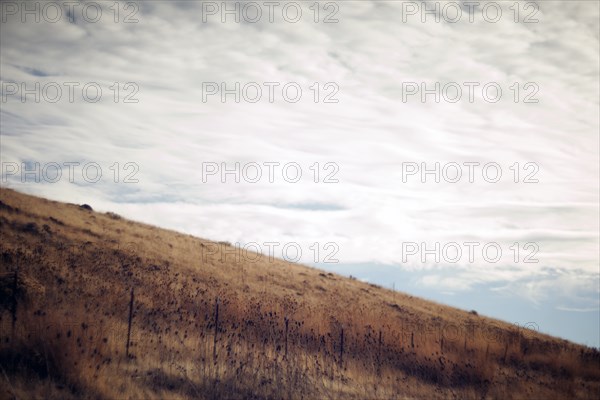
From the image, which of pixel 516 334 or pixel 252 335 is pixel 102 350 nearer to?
pixel 252 335

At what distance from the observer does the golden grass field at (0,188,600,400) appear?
10258mm

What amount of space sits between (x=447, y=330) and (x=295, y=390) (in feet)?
51.5

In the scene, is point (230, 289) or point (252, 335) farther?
point (230, 289)

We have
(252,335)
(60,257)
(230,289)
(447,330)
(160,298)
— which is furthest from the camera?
(447,330)

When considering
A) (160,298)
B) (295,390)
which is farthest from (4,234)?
(295,390)

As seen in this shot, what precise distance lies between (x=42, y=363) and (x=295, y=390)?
6124 millimetres

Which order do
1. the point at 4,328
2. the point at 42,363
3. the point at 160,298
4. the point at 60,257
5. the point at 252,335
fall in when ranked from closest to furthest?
the point at 42,363
the point at 4,328
the point at 252,335
the point at 160,298
the point at 60,257

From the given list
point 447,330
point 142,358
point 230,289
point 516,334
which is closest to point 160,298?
point 230,289

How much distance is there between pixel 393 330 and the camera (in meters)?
18.0

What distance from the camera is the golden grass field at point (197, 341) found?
10258mm

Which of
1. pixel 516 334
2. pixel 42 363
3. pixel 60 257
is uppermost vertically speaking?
pixel 60 257

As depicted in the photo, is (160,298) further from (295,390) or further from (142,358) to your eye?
(295,390)

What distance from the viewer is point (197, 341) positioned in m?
13.7

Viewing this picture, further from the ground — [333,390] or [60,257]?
[60,257]
